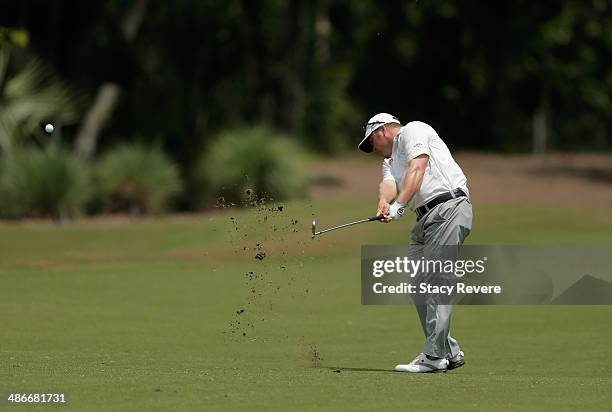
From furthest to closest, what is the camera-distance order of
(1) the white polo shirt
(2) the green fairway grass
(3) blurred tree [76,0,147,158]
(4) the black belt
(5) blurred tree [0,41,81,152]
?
(3) blurred tree [76,0,147,158]
(5) blurred tree [0,41,81,152]
(4) the black belt
(1) the white polo shirt
(2) the green fairway grass

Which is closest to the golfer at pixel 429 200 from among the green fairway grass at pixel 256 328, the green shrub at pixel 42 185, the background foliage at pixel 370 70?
the green fairway grass at pixel 256 328

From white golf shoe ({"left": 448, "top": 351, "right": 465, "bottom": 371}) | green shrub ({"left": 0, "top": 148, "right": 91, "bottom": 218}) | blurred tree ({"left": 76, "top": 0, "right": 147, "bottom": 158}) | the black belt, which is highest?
blurred tree ({"left": 76, "top": 0, "right": 147, "bottom": 158})

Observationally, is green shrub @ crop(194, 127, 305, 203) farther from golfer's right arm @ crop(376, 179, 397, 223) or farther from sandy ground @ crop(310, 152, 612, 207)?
golfer's right arm @ crop(376, 179, 397, 223)

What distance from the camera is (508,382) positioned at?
32.0 ft

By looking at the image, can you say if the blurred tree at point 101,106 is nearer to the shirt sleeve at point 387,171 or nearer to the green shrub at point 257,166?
the green shrub at point 257,166

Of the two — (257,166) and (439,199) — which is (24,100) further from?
(439,199)

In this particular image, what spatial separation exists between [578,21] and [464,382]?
39489mm

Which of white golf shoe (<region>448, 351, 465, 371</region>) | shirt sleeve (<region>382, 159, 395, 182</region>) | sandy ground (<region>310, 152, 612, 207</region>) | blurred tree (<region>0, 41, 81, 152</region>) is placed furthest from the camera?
sandy ground (<region>310, 152, 612, 207</region>)

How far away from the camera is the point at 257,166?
100ft

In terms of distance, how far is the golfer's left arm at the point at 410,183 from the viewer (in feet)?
34.1

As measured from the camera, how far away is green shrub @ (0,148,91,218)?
28906mm

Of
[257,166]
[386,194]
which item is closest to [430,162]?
[386,194]

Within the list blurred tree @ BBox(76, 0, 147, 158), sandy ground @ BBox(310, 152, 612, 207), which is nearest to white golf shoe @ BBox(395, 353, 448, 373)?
sandy ground @ BBox(310, 152, 612, 207)

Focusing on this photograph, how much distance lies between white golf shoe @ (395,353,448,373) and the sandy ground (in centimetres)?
2112
